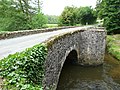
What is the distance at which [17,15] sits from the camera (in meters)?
27.8

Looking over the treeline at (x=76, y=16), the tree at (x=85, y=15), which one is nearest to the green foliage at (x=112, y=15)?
the treeline at (x=76, y=16)

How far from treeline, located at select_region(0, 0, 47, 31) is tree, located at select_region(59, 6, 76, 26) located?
12.8m

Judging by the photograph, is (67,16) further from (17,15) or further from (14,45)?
(14,45)

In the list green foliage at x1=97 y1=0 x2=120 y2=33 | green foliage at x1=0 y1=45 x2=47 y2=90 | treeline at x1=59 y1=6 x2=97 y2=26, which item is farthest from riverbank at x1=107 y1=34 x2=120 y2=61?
green foliage at x1=0 y1=45 x2=47 y2=90

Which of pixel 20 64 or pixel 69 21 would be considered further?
pixel 69 21

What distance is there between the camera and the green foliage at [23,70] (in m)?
4.34

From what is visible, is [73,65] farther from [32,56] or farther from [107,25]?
[107,25]

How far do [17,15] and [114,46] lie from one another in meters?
14.9

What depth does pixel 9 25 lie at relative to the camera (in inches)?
1079

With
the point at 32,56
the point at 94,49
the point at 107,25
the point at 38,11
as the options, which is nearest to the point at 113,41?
the point at 107,25

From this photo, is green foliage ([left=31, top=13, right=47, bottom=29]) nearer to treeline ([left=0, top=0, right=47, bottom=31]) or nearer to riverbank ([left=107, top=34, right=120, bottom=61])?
treeline ([left=0, top=0, right=47, bottom=31])

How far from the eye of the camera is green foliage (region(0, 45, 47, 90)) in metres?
4.34

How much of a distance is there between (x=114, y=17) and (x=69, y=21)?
13.5m

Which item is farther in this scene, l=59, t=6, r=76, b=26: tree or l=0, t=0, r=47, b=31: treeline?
l=59, t=6, r=76, b=26: tree
